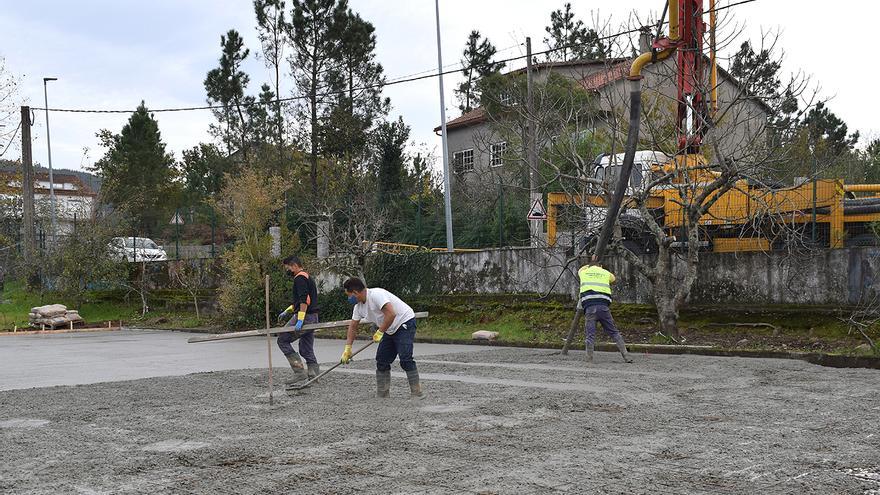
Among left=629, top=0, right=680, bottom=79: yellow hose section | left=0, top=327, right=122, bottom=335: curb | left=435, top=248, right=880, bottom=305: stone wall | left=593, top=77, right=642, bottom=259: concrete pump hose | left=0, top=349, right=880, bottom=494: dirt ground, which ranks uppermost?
left=629, top=0, right=680, bottom=79: yellow hose section

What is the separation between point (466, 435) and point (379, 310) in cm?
275

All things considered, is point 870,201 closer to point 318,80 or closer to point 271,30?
point 318,80

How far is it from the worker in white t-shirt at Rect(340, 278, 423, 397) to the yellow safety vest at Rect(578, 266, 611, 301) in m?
4.59

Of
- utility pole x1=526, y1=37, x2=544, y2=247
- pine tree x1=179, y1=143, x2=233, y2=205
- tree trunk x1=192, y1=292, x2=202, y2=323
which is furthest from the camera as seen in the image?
pine tree x1=179, y1=143, x2=233, y2=205

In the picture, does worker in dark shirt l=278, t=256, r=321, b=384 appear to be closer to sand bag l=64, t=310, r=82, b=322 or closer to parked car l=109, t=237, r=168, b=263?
sand bag l=64, t=310, r=82, b=322

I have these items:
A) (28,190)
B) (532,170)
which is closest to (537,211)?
(532,170)

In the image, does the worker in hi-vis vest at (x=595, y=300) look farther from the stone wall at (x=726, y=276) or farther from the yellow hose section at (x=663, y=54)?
the yellow hose section at (x=663, y=54)

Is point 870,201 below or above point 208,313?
above

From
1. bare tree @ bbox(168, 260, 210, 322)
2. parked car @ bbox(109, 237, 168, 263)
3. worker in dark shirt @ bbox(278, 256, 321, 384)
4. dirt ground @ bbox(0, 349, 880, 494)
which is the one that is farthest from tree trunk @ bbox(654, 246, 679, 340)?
parked car @ bbox(109, 237, 168, 263)

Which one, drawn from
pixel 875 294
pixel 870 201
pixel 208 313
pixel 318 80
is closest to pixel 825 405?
pixel 875 294

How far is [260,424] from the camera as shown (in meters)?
8.93

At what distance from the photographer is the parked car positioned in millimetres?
30469

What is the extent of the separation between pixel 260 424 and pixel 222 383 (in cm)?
371

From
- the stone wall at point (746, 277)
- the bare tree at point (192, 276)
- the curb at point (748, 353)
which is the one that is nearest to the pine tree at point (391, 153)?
the bare tree at point (192, 276)
